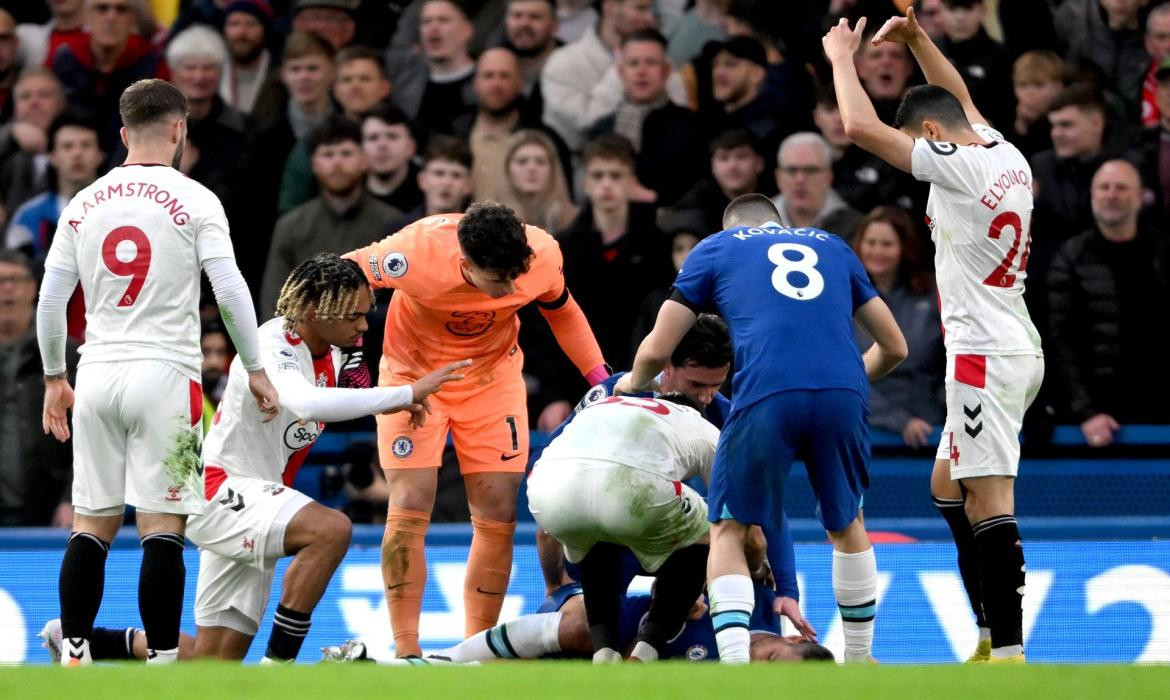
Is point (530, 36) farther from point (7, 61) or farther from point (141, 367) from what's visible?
point (141, 367)

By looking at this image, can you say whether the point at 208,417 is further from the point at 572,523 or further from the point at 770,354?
the point at 770,354

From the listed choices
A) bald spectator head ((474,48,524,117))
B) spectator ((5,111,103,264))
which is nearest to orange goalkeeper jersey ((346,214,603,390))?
bald spectator head ((474,48,524,117))

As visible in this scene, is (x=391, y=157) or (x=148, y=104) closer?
(x=148, y=104)

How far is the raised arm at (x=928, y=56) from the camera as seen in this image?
26.3 feet

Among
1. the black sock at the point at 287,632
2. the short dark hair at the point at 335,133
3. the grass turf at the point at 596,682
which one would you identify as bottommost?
the black sock at the point at 287,632

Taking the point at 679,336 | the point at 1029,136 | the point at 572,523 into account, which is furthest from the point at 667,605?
the point at 1029,136

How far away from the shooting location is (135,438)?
23.3 ft

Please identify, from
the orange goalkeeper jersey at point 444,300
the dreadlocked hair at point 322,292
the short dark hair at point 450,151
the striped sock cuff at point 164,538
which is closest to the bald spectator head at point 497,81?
the short dark hair at point 450,151

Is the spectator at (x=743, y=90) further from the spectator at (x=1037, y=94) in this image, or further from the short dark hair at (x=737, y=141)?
the spectator at (x=1037, y=94)

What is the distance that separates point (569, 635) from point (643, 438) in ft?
3.67

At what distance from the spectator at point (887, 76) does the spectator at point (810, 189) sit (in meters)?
0.51

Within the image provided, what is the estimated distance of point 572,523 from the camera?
7328 millimetres

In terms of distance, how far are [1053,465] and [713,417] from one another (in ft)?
10.9

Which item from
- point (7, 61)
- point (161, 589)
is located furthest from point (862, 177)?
point (7, 61)
